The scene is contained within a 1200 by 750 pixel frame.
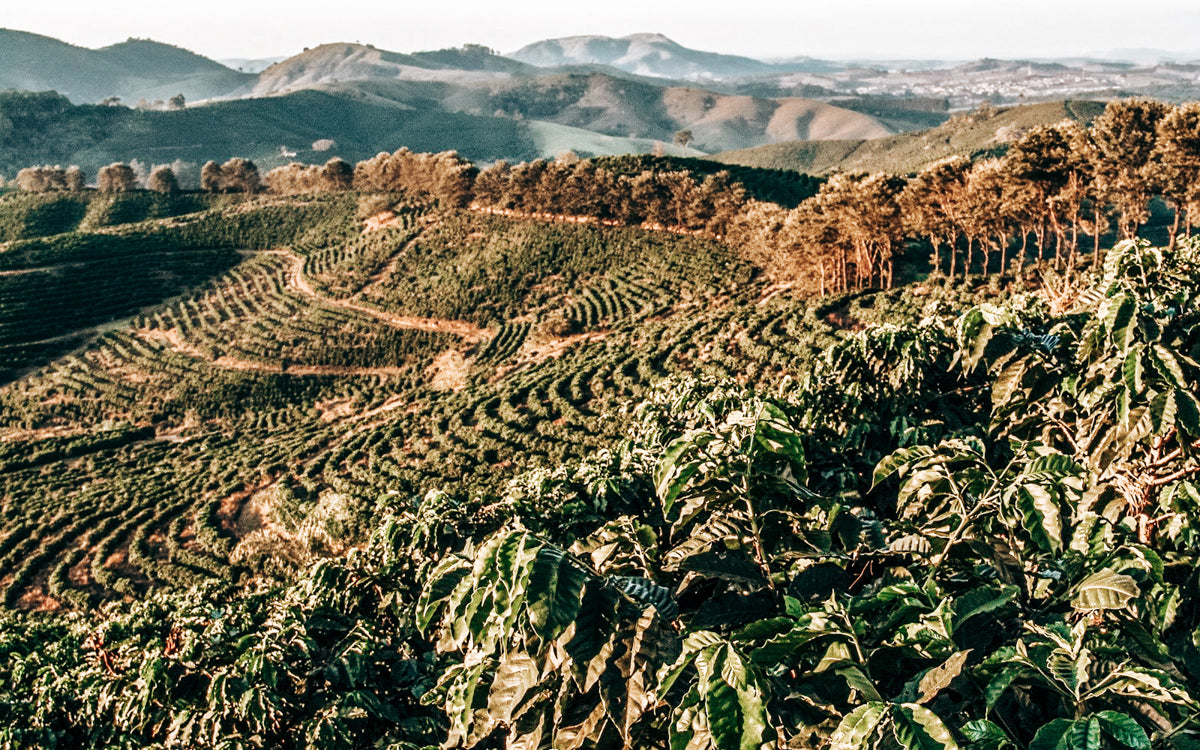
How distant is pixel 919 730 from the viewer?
2.95m

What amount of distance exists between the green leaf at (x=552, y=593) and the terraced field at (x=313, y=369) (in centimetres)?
627

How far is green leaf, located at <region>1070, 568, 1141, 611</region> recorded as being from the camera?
379cm

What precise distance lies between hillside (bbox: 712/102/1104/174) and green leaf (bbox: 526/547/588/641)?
150 meters

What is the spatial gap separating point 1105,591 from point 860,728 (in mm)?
2100

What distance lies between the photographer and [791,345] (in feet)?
128

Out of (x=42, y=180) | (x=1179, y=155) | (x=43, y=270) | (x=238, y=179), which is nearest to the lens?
(x=1179, y=155)

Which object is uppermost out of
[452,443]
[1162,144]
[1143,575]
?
[1162,144]

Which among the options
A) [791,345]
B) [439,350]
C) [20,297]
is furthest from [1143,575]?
[20,297]

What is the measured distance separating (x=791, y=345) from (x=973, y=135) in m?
152

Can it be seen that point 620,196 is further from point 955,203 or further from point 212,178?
point 212,178

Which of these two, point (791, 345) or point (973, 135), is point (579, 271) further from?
point (973, 135)

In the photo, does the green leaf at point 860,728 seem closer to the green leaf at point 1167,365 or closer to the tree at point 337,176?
the green leaf at point 1167,365

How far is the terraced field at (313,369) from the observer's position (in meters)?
34.9

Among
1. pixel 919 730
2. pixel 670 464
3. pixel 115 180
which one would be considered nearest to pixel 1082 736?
pixel 919 730
